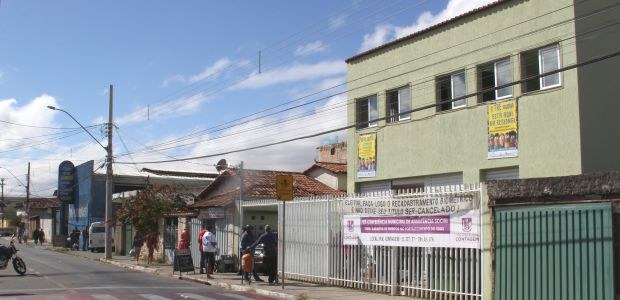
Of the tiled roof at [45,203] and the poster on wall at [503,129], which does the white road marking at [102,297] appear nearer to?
the poster on wall at [503,129]

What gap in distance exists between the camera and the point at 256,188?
2464cm

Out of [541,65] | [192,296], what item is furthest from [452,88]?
[192,296]

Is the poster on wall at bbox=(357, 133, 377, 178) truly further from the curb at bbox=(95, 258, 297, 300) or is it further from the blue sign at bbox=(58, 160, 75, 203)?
the blue sign at bbox=(58, 160, 75, 203)

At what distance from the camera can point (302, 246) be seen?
1903 centimetres

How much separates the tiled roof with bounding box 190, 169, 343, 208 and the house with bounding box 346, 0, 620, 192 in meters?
3.47

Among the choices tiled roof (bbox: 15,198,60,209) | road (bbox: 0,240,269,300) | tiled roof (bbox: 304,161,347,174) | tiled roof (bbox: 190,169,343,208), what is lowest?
road (bbox: 0,240,269,300)

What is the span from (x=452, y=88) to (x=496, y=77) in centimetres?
167

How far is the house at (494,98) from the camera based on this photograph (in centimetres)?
1602

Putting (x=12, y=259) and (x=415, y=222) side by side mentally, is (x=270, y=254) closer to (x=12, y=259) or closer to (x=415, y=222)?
(x=415, y=222)

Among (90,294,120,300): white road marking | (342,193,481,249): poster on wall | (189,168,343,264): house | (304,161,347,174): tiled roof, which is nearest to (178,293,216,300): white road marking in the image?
(90,294,120,300): white road marking

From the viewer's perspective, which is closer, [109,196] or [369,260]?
[369,260]

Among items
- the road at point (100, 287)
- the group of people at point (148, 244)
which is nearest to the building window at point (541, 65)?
the road at point (100, 287)

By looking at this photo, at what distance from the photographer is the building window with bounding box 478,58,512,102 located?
58.2 feet

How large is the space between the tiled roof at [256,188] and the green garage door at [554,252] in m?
12.4
